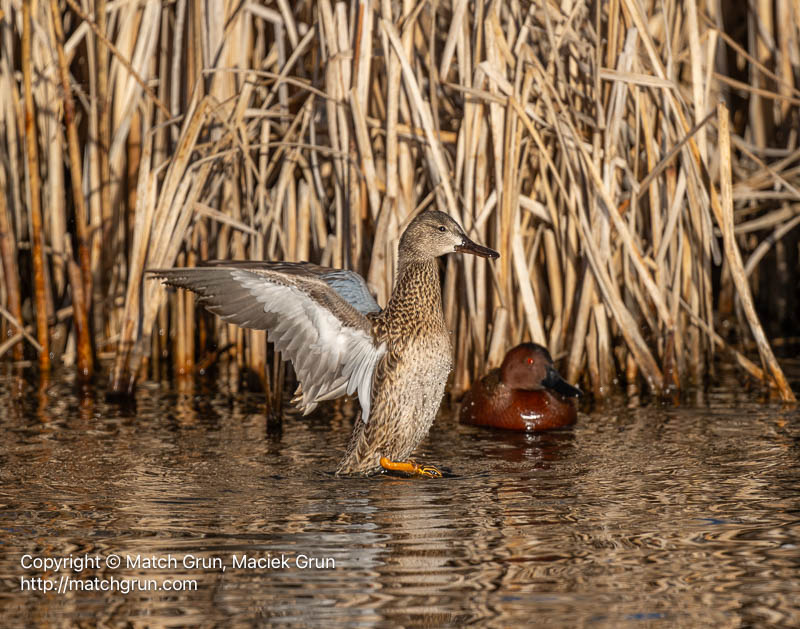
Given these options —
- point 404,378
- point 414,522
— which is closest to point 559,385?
point 404,378

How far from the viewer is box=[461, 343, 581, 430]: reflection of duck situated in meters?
6.15

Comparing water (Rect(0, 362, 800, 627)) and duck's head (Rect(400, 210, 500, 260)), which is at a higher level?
duck's head (Rect(400, 210, 500, 260))

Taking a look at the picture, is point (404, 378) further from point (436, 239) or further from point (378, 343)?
point (436, 239)

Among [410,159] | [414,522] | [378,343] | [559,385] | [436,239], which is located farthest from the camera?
[410,159]

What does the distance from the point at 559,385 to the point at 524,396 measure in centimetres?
23

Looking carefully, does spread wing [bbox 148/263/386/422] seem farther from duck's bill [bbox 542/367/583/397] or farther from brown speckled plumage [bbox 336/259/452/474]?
duck's bill [bbox 542/367/583/397]

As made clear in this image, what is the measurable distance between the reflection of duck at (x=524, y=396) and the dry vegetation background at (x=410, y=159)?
0.31 m

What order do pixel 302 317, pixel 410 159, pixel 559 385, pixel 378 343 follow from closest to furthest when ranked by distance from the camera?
pixel 302 317 < pixel 378 343 < pixel 559 385 < pixel 410 159

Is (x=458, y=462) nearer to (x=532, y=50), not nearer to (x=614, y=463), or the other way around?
(x=614, y=463)

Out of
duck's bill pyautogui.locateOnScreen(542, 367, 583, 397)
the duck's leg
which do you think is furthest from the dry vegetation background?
the duck's leg

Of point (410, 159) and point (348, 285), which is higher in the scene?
point (410, 159)

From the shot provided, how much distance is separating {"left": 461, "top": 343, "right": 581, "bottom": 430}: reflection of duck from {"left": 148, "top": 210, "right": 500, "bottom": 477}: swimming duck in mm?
997

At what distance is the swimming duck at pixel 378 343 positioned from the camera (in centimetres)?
495

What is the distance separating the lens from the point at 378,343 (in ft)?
17.0
